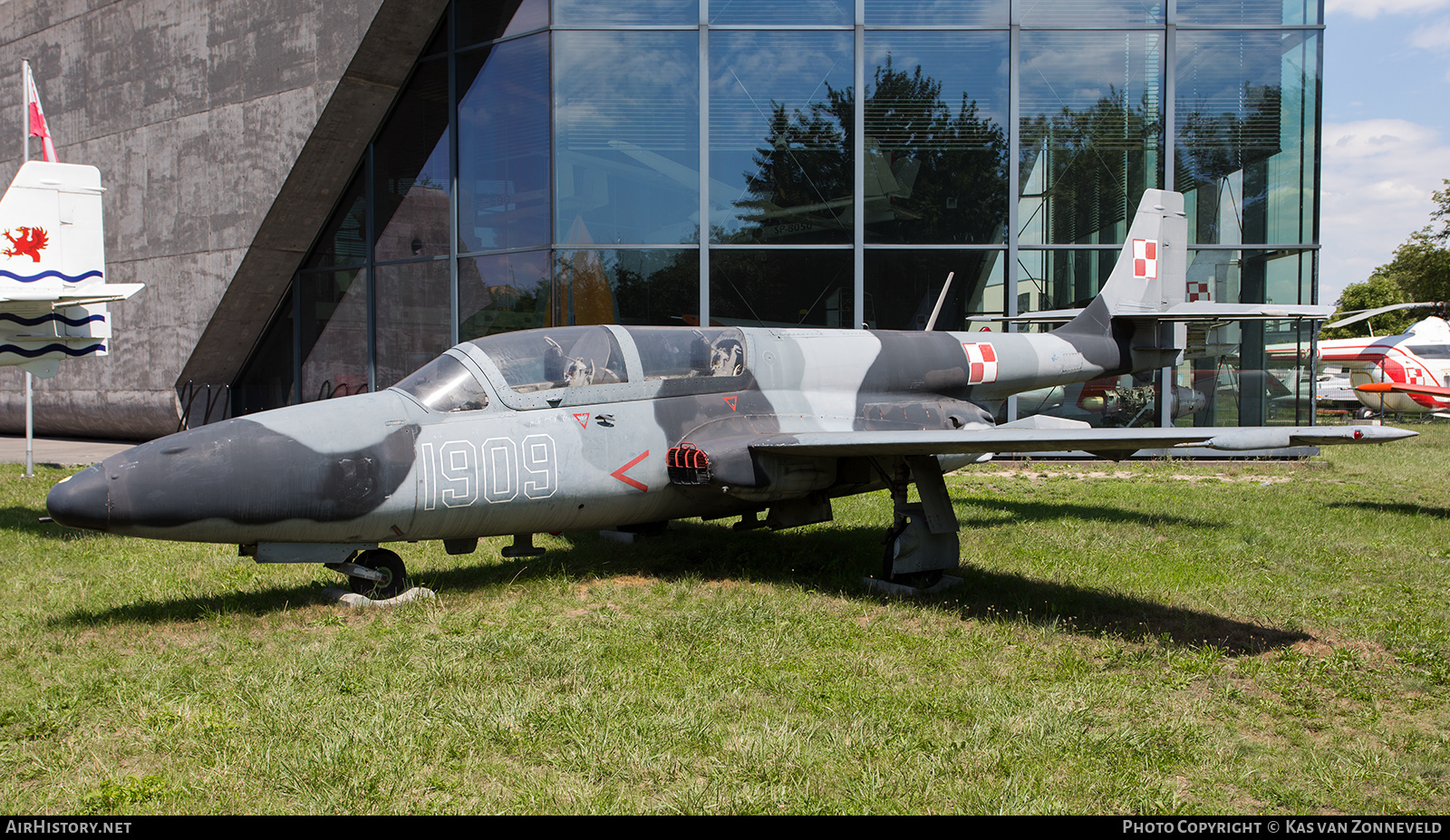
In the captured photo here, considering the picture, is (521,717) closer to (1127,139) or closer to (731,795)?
(731,795)

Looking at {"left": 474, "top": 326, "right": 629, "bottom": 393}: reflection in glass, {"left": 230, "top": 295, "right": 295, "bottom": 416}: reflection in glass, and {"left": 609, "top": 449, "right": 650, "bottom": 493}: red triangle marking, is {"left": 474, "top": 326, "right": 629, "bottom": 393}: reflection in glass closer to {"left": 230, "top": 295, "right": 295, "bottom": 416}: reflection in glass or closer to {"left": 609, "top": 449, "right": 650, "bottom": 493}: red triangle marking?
{"left": 609, "top": 449, "right": 650, "bottom": 493}: red triangle marking

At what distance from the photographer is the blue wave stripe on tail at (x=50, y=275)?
36.4ft

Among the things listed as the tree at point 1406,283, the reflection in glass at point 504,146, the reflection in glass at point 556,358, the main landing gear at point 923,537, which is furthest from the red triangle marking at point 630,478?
the tree at point 1406,283

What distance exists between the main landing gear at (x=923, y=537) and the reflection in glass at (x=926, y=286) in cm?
844

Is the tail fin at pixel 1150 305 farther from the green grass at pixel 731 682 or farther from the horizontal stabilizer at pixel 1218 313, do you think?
the green grass at pixel 731 682

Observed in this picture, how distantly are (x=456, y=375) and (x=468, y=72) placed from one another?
12.2m

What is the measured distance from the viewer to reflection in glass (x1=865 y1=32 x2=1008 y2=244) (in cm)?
1536

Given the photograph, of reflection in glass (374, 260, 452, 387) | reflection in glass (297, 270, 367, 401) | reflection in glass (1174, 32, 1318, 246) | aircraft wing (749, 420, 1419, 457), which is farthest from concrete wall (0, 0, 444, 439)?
aircraft wing (749, 420, 1419, 457)

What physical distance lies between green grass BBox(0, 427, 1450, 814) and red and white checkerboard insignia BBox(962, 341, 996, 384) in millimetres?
1689

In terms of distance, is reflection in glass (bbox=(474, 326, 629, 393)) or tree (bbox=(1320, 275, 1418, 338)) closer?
reflection in glass (bbox=(474, 326, 629, 393))

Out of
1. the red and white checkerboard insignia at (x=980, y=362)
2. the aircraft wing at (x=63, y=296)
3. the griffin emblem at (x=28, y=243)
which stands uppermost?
the griffin emblem at (x=28, y=243)

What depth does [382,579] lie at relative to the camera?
20.3 ft

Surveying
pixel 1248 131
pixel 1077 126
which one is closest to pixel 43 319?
pixel 1077 126

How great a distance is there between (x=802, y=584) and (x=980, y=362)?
329 centimetres
